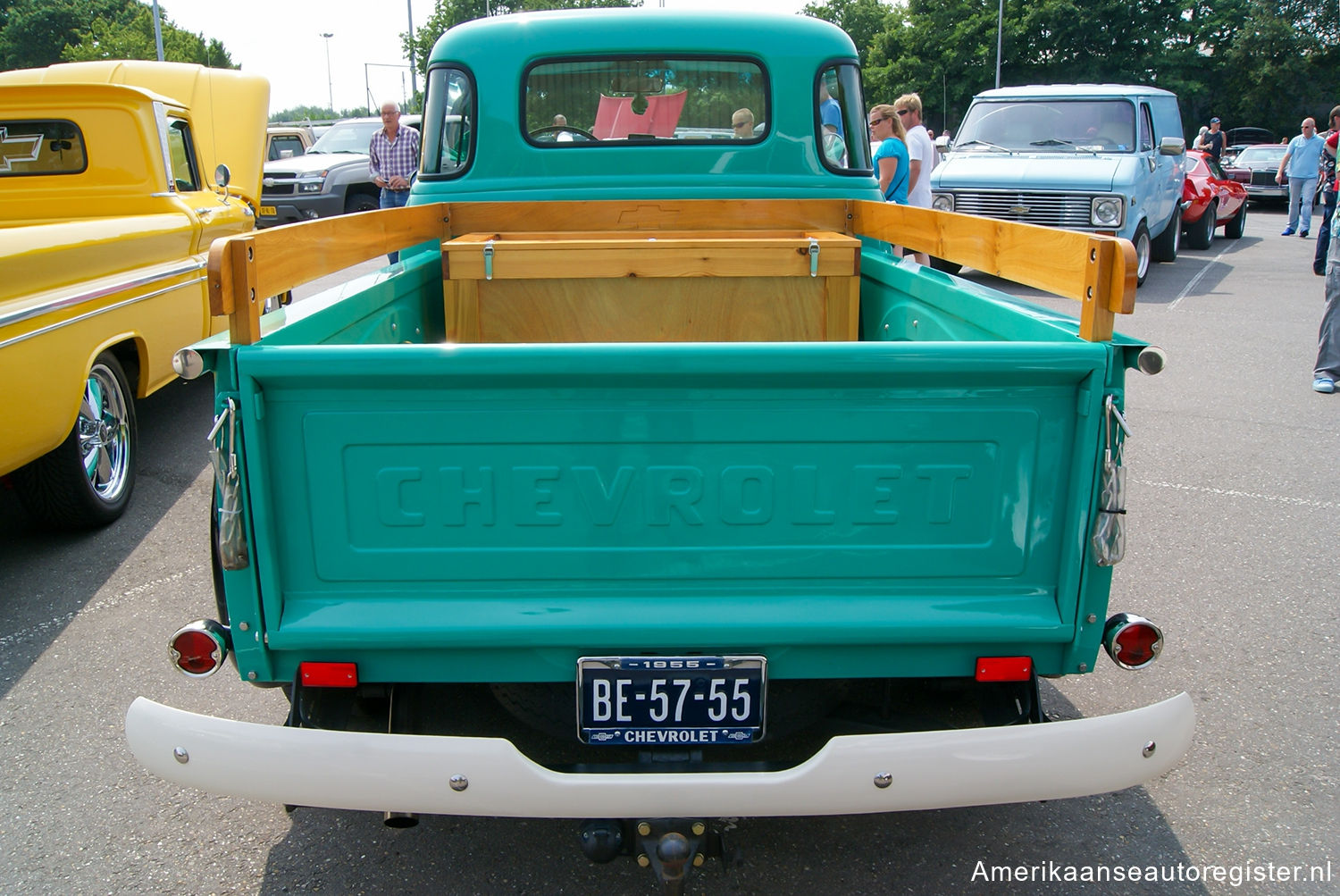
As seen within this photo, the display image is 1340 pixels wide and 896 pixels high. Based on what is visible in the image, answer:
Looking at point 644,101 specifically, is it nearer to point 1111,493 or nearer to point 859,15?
point 1111,493

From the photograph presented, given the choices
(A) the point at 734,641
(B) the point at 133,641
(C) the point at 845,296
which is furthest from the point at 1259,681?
(B) the point at 133,641

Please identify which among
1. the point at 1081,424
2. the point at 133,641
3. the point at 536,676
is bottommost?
the point at 133,641

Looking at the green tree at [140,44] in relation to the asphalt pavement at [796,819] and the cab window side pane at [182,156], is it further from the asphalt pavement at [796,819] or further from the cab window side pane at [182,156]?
the asphalt pavement at [796,819]

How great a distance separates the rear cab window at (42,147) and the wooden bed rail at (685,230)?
2760 millimetres

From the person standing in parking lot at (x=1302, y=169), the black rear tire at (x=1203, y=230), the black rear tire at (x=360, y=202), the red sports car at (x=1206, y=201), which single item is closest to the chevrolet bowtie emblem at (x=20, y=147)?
the black rear tire at (x=360, y=202)

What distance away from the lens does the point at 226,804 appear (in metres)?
2.62

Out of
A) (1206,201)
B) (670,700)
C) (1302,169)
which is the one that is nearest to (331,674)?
(670,700)

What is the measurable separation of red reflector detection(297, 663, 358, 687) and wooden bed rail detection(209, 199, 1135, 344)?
0.66 meters

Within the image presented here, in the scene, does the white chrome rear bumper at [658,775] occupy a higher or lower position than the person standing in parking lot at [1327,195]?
lower

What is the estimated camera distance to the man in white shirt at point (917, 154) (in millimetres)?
8164

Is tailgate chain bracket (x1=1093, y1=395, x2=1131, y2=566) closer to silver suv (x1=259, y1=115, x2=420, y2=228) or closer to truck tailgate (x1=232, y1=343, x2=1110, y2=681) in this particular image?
truck tailgate (x1=232, y1=343, x2=1110, y2=681)

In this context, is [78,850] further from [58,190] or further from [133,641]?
[58,190]

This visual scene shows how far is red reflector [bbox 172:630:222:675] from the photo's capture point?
6.64 ft

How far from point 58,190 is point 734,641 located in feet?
17.1
